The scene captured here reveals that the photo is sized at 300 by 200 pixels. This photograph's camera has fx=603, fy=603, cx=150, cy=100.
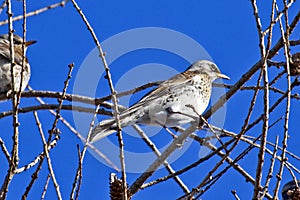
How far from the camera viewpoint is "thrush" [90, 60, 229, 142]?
20.1ft

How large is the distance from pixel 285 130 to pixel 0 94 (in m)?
4.70

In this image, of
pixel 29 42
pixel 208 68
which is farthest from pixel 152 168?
pixel 29 42

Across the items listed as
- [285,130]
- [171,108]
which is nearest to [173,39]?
[171,108]

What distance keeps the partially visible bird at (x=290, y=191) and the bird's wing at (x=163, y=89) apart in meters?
2.20

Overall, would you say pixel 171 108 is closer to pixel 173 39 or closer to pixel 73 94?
pixel 173 39

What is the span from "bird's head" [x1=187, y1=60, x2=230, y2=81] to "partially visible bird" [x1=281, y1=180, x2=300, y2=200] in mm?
3461

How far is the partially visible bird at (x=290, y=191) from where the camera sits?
3.54m

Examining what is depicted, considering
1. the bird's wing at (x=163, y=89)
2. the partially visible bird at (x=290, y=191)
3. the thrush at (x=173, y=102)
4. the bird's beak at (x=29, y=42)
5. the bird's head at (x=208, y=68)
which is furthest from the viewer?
the bird's beak at (x=29, y=42)

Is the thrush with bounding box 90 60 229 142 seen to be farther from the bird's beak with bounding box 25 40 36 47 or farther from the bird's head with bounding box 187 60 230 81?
the bird's beak with bounding box 25 40 36 47

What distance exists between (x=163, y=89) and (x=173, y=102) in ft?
0.59

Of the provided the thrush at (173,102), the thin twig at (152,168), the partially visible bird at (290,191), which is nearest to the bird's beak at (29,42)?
the thrush at (173,102)

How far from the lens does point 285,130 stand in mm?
3219

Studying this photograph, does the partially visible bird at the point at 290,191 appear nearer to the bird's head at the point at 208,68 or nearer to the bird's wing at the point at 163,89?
the bird's wing at the point at 163,89

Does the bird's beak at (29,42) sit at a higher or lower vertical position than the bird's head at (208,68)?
higher
